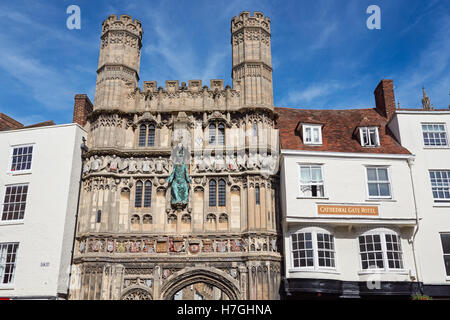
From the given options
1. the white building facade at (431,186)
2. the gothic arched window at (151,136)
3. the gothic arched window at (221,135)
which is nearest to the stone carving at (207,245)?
the gothic arched window at (221,135)

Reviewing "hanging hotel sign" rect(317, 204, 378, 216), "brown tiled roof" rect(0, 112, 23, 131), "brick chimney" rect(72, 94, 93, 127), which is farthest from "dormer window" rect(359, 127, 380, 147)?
"brown tiled roof" rect(0, 112, 23, 131)

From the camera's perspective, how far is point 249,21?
83.4 feet

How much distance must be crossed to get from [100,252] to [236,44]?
43.4ft

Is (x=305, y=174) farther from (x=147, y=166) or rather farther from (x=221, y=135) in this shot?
(x=147, y=166)

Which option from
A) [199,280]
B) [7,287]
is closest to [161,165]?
[199,280]

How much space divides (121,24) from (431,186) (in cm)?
1834

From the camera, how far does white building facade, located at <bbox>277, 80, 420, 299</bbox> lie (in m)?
19.5

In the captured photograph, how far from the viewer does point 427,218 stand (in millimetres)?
20641

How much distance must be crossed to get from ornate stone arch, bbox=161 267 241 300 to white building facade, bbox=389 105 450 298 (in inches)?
330

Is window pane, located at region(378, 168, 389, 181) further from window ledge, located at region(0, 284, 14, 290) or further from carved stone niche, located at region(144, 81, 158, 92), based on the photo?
window ledge, located at region(0, 284, 14, 290)

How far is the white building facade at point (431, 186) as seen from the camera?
19.9 meters

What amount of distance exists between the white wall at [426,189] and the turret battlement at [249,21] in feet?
28.8
